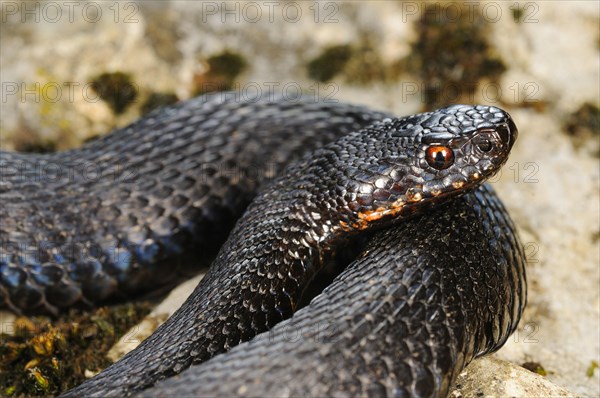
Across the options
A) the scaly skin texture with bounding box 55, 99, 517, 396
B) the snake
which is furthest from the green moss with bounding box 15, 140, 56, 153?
the scaly skin texture with bounding box 55, 99, 517, 396

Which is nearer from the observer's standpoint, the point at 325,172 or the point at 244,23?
the point at 325,172

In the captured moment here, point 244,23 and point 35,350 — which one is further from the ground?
point 244,23

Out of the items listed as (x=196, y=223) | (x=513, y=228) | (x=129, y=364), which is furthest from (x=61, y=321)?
(x=513, y=228)

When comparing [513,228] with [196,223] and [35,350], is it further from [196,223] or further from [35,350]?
[35,350]

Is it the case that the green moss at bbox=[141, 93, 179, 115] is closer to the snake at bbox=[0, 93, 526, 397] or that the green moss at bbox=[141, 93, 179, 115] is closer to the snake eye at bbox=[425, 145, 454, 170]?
the snake at bbox=[0, 93, 526, 397]

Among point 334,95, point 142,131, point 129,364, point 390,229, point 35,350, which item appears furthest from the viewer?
point 334,95

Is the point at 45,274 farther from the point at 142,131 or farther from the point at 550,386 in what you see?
the point at 550,386

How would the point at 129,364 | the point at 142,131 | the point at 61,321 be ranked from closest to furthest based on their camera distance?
the point at 129,364
the point at 61,321
the point at 142,131

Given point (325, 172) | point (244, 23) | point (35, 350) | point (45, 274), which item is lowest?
point (35, 350)
